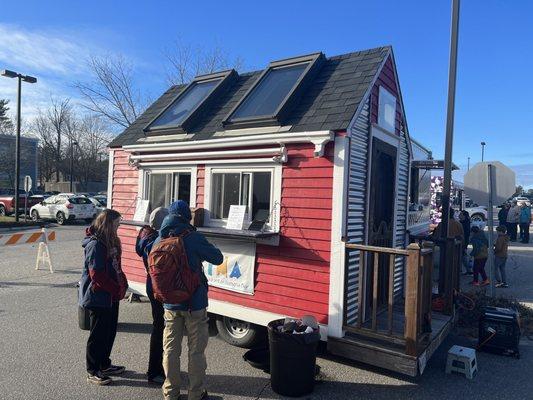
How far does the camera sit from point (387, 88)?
595 centimetres

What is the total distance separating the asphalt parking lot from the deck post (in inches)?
21.4

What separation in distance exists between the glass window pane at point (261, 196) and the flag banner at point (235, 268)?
0.39 metres

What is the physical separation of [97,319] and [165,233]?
4.10ft

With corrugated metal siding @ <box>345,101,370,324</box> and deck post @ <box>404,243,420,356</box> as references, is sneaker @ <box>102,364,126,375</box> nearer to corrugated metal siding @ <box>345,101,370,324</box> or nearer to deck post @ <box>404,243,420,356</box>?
corrugated metal siding @ <box>345,101,370,324</box>

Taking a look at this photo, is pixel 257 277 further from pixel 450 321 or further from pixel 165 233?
pixel 450 321

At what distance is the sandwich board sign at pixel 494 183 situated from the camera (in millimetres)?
6887

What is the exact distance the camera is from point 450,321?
18.2 feet

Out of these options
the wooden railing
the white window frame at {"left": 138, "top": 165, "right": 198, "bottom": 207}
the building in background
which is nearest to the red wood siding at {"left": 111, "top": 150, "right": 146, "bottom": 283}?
the white window frame at {"left": 138, "top": 165, "right": 198, "bottom": 207}

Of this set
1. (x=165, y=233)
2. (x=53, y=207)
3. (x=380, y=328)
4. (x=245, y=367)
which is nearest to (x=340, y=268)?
(x=380, y=328)

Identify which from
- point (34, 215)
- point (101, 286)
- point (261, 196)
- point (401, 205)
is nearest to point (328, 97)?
point (261, 196)

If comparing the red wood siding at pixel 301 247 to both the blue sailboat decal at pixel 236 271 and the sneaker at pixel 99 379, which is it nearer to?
the blue sailboat decal at pixel 236 271

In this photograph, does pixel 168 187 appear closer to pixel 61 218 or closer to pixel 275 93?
pixel 275 93

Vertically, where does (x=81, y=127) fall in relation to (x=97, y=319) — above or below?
above

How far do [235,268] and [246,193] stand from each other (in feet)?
3.22
